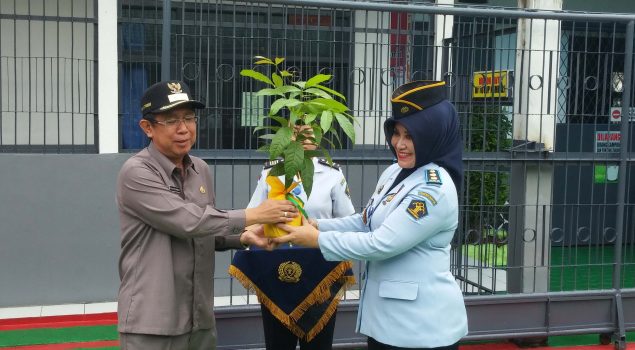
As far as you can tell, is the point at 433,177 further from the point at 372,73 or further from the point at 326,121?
the point at 372,73

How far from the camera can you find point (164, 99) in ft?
9.46

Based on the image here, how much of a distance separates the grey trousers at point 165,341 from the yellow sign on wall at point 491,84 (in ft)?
9.26

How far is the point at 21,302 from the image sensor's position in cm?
661

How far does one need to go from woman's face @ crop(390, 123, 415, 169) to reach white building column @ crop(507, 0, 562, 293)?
2.48 metres

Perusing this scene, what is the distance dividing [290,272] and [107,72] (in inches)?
149

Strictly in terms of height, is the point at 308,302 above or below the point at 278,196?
below

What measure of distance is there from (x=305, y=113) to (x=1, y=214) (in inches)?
175

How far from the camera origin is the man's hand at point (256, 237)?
313 centimetres

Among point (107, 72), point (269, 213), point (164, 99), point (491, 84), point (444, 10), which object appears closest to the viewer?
point (164, 99)

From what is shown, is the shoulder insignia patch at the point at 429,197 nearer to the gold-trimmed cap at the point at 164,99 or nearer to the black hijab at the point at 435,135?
the black hijab at the point at 435,135

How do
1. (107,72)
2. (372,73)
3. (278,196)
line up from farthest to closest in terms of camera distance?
1. (107,72)
2. (372,73)
3. (278,196)

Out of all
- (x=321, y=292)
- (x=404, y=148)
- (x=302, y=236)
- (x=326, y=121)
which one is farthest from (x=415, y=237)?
(x=321, y=292)

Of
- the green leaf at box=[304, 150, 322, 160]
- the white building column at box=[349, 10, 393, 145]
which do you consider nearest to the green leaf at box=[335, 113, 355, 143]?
the green leaf at box=[304, 150, 322, 160]

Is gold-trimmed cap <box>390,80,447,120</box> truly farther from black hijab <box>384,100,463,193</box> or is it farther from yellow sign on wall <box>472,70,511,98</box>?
yellow sign on wall <box>472,70,511,98</box>
